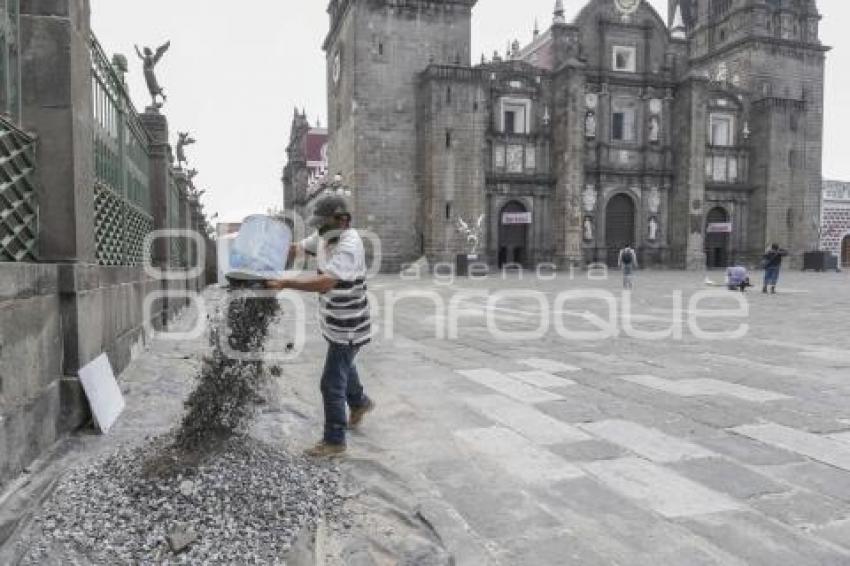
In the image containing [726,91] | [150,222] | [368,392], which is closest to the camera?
[368,392]

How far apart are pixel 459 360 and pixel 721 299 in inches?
464

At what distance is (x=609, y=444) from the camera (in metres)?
4.49

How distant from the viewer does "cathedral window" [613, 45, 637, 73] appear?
134ft

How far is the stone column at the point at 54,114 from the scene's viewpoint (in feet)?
14.0

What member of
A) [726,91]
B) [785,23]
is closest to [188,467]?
[726,91]

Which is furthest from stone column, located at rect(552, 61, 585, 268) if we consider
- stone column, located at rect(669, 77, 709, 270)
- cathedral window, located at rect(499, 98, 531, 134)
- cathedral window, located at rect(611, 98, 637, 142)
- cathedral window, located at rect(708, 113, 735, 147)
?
cathedral window, located at rect(708, 113, 735, 147)

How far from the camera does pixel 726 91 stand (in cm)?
4200

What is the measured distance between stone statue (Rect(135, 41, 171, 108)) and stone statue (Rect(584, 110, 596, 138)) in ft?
101

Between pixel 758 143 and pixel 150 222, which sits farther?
pixel 758 143

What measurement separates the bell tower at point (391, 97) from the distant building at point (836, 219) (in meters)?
28.9

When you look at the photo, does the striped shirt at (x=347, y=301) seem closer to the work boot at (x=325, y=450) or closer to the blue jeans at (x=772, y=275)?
the work boot at (x=325, y=450)

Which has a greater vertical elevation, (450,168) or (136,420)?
(450,168)

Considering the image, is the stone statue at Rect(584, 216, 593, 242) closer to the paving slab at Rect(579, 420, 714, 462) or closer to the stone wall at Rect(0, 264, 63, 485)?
the paving slab at Rect(579, 420, 714, 462)

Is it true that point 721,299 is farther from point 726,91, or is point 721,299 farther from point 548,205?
point 726,91
